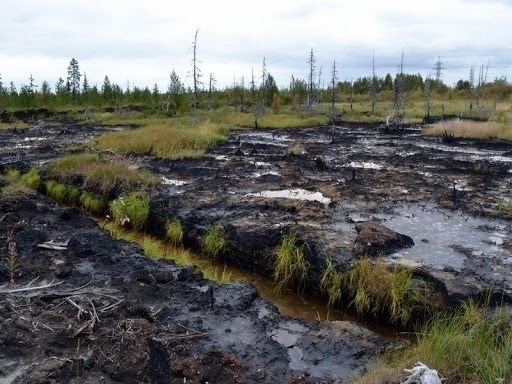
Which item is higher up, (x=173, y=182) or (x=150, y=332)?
(x=173, y=182)

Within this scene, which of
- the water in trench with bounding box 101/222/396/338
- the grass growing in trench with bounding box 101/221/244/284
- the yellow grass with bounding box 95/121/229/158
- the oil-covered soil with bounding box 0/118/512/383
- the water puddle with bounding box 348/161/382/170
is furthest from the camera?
the yellow grass with bounding box 95/121/229/158

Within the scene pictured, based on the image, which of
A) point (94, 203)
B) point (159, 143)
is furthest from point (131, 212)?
point (159, 143)

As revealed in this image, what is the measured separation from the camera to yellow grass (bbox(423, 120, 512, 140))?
27.7 metres

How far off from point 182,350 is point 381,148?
20.0 m

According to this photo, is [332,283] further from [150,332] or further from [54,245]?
[54,245]

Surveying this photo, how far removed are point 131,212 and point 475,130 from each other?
76.0ft

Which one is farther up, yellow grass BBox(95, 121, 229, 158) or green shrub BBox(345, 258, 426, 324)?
yellow grass BBox(95, 121, 229, 158)

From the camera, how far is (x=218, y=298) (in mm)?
7387

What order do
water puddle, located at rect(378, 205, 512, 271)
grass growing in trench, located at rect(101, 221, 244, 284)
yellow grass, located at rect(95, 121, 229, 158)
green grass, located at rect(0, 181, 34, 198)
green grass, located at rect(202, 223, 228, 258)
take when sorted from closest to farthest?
water puddle, located at rect(378, 205, 512, 271) → grass growing in trench, located at rect(101, 221, 244, 284) → green grass, located at rect(202, 223, 228, 258) → green grass, located at rect(0, 181, 34, 198) → yellow grass, located at rect(95, 121, 229, 158)

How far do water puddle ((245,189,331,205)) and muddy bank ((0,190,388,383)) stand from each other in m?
5.24

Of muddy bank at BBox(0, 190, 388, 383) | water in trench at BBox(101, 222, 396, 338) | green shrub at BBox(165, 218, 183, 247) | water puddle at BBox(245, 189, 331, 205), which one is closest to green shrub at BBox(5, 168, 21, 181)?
water in trench at BBox(101, 222, 396, 338)

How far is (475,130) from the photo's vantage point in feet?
93.6

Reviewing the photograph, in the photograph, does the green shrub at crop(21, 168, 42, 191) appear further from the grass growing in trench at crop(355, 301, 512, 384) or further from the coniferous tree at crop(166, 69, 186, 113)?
the coniferous tree at crop(166, 69, 186, 113)

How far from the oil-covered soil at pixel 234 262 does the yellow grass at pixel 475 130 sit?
11.7 m
